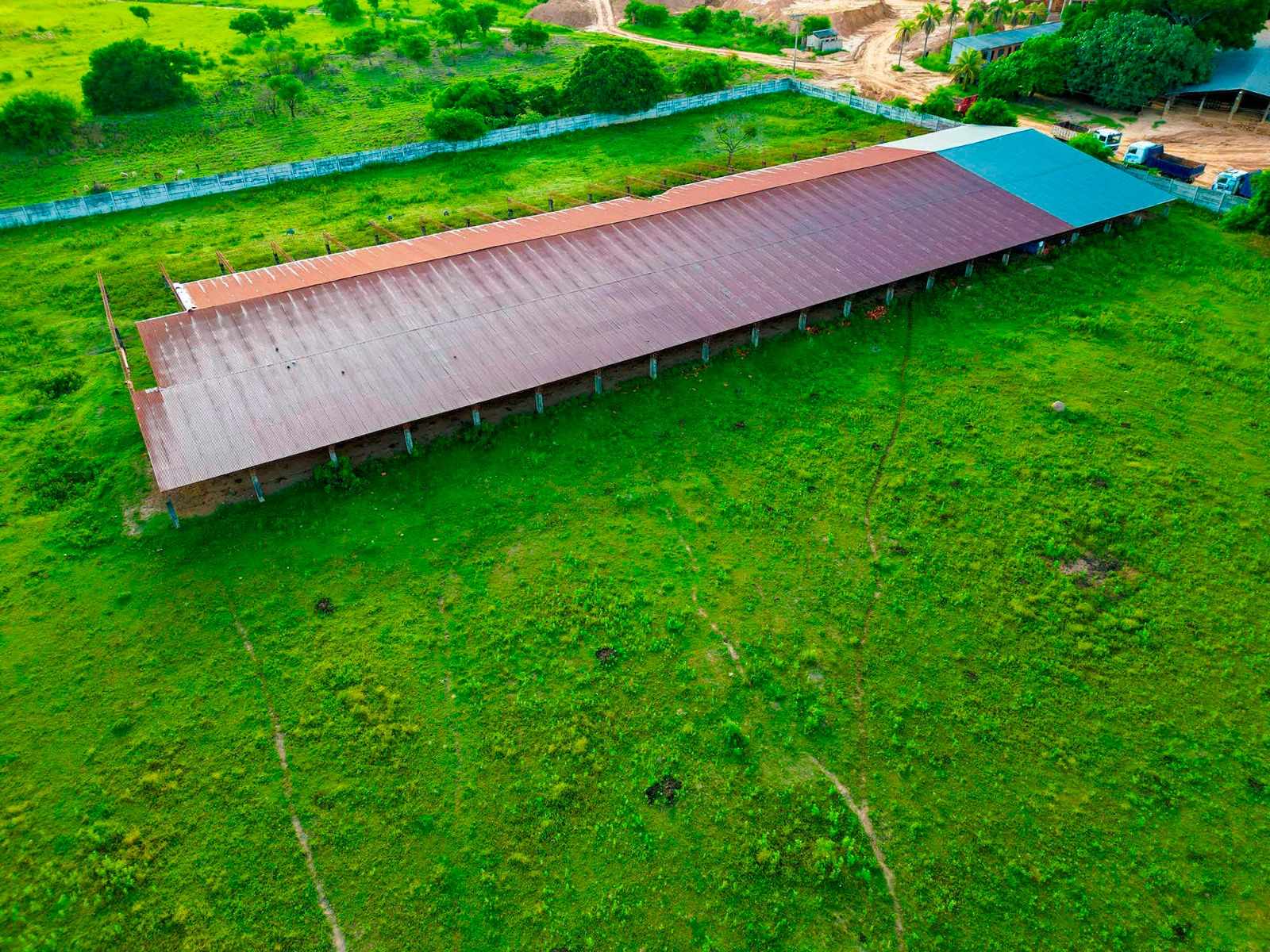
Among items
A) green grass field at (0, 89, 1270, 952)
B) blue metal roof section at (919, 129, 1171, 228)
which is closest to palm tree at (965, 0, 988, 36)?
blue metal roof section at (919, 129, 1171, 228)

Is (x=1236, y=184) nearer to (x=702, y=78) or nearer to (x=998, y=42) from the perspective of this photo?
(x=998, y=42)

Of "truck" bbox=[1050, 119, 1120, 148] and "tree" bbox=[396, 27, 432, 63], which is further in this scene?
"tree" bbox=[396, 27, 432, 63]

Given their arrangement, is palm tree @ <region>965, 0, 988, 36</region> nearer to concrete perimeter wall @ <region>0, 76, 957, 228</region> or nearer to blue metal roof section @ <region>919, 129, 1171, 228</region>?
concrete perimeter wall @ <region>0, 76, 957, 228</region>

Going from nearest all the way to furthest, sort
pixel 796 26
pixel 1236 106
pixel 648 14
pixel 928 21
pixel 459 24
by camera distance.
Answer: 1. pixel 1236 106
2. pixel 928 21
3. pixel 459 24
4. pixel 796 26
5. pixel 648 14

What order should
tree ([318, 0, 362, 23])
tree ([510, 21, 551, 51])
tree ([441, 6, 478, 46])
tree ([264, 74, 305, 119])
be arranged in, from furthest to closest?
tree ([318, 0, 362, 23]), tree ([441, 6, 478, 46]), tree ([510, 21, 551, 51]), tree ([264, 74, 305, 119])

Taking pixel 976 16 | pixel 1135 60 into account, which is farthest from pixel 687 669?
pixel 976 16

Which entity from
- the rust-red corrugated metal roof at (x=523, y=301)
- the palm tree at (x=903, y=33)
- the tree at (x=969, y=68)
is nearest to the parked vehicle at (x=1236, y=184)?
the rust-red corrugated metal roof at (x=523, y=301)
